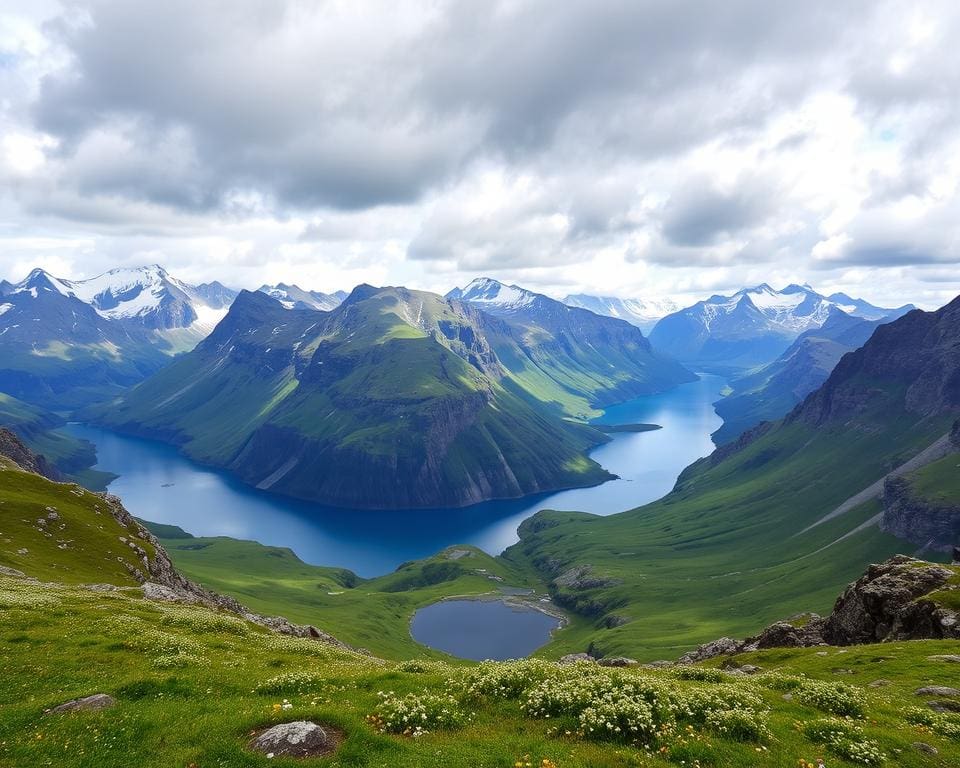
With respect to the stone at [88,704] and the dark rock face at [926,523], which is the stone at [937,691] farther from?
the dark rock face at [926,523]

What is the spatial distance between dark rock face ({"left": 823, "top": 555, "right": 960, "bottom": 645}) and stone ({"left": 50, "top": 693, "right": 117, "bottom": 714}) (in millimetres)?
52968

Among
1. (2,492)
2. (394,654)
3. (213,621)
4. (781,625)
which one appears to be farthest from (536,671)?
(394,654)

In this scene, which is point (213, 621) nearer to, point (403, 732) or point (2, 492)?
point (403, 732)

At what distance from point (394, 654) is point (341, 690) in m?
131

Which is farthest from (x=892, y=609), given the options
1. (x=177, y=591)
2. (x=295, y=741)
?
(x=177, y=591)

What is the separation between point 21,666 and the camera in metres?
24.7

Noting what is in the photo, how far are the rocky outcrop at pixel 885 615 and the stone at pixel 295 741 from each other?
46.5 m

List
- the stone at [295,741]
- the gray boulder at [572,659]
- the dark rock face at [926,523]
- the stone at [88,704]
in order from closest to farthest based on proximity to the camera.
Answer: the stone at [295,741] < the stone at [88,704] < the gray boulder at [572,659] < the dark rock face at [926,523]

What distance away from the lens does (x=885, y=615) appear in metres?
49.3

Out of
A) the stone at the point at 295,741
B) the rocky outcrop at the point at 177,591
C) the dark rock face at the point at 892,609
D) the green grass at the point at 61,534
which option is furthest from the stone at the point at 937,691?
the green grass at the point at 61,534

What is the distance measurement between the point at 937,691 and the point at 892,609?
90.7 ft

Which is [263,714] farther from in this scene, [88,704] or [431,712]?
[88,704]

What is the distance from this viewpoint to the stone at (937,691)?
25.9 meters

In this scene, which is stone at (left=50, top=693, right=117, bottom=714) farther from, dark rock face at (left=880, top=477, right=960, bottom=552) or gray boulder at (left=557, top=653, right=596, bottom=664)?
dark rock face at (left=880, top=477, right=960, bottom=552)
